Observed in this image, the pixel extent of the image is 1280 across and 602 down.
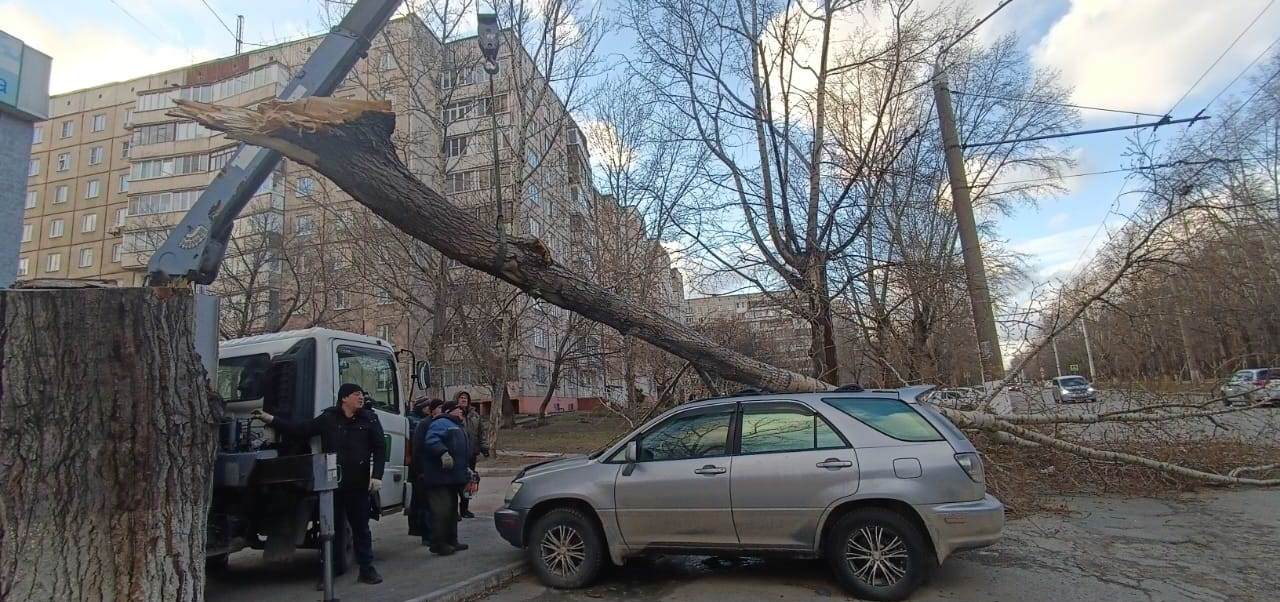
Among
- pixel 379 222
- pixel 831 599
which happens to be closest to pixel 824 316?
pixel 831 599

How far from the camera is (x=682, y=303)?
72.4ft

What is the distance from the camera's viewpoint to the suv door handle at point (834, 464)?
518 centimetres

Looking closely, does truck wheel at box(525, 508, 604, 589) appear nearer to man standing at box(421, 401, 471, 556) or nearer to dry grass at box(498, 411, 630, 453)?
man standing at box(421, 401, 471, 556)

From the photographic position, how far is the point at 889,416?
5418 millimetres

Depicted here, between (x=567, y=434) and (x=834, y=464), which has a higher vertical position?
(x=567, y=434)

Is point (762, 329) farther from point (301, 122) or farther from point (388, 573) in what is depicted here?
point (301, 122)

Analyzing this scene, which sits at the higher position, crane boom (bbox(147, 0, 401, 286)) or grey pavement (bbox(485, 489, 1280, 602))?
crane boom (bbox(147, 0, 401, 286))

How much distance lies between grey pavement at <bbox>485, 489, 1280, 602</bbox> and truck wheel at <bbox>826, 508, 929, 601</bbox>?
0.26 m

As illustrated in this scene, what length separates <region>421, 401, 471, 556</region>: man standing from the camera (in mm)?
6977

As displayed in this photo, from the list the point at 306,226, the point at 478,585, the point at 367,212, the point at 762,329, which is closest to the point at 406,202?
the point at 478,585

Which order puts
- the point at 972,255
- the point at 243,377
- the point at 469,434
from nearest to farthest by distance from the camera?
1. the point at 243,377
2. the point at 469,434
3. the point at 972,255

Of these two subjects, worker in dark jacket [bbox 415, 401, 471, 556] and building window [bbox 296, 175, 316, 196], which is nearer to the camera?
worker in dark jacket [bbox 415, 401, 471, 556]

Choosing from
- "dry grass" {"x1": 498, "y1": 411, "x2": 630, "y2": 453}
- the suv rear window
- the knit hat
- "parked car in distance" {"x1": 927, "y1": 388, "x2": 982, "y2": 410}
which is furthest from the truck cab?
"dry grass" {"x1": 498, "y1": 411, "x2": 630, "y2": 453}

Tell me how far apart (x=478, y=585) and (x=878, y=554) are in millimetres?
3296
